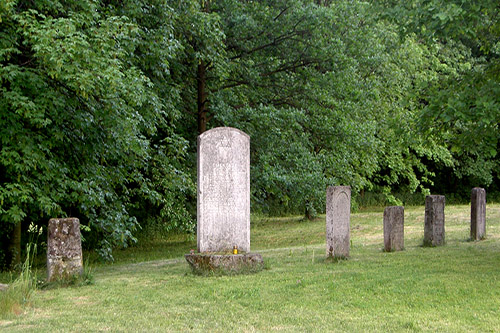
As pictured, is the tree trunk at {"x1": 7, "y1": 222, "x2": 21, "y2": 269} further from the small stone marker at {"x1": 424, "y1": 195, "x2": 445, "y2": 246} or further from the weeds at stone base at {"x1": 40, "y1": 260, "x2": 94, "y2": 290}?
the small stone marker at {"x1": 424, "y1": 195, "x2": 445, "y2": 246}

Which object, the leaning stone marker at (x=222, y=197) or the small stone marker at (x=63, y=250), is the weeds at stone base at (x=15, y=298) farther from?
the leaning stone marker at (x=222, y=197)

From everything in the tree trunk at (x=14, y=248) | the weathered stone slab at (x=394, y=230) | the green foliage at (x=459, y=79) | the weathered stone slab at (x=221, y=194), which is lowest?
the tree trunk at (x=14, y=248)

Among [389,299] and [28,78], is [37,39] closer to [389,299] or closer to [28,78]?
[28,78]

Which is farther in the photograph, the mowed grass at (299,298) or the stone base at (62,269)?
the stone base at (62,269)

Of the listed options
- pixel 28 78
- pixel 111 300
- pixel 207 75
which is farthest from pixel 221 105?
pixel 111 300

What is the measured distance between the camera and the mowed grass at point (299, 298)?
266 inches

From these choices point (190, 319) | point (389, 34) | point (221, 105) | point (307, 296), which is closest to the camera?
point (190, 319)

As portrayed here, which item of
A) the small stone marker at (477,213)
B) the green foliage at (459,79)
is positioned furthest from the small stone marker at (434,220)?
the green foliage at (459,79)

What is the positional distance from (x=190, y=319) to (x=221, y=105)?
11.3 metres

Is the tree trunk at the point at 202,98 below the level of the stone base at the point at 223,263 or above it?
above

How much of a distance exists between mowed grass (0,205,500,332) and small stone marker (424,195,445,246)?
44.1 inches

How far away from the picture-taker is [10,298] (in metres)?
7.59

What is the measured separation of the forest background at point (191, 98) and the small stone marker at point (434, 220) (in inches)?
62.7

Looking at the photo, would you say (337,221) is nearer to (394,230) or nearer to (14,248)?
(394,230)
